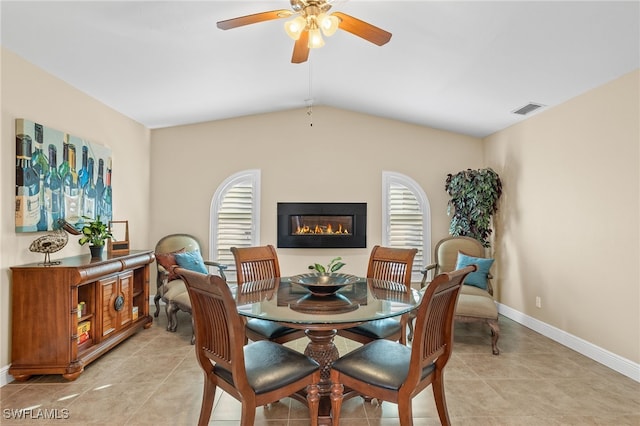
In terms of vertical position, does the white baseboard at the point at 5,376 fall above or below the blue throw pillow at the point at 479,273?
below

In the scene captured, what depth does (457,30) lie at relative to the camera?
9.07 ft

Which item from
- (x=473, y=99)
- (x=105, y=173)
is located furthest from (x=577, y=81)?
(x=105, y=173)

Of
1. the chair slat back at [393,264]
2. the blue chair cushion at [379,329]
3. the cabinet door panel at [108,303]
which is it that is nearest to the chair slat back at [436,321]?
the blue chair cushion at [379,329]

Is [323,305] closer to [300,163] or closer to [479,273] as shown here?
[479,273]

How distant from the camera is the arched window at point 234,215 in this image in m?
5.27

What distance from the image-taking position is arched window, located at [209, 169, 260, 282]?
5.27m

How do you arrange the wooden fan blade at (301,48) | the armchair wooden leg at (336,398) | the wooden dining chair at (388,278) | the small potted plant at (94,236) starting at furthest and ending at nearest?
the small potted plant at (94,236)
the wooden dining chair at (388,278)
the wooden fan blade at (301,48)
the armchair wooden leg at (336,398)

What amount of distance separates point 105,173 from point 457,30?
3860 mm

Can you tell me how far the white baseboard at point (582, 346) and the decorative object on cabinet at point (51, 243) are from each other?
4859mm

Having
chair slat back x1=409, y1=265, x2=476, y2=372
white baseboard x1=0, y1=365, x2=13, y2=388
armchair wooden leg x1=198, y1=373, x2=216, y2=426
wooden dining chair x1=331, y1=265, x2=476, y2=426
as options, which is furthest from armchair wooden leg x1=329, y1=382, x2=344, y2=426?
white baseboard x1=0, y1=365, x2=13, y2=388

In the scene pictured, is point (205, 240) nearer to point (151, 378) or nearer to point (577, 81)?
point (151, 378)

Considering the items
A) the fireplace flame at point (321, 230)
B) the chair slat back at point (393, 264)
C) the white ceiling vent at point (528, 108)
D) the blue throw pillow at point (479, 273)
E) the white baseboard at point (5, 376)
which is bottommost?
the white baseboard at point (5, 376)

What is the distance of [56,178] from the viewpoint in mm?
3277

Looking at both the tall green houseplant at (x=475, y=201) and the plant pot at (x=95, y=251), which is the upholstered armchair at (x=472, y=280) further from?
the plant pot at (x=95, y=251)
